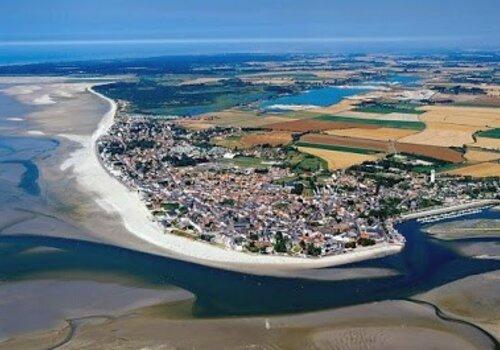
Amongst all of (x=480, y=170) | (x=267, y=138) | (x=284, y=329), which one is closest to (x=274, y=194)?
(x=480, y=170)

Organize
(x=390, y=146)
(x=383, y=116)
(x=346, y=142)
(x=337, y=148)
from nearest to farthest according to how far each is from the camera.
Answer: (x=337, y=148), (x=390, y=146), (x=346, y=142), (x=383, y=116)

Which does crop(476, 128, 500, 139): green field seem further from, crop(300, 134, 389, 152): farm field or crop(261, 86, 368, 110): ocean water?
crop(261, 86, 368, 110): ocean water

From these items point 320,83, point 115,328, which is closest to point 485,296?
point 115,328

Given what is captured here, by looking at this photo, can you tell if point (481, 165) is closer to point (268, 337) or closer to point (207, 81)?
point (268, 337)

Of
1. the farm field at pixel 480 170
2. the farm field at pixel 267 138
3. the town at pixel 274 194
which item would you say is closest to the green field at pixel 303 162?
the town at pixel 274 194

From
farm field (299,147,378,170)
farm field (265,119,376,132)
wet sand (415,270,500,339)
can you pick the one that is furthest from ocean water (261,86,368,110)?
wet sand (415,270,500,339)

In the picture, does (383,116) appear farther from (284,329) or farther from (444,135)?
(284,329)
